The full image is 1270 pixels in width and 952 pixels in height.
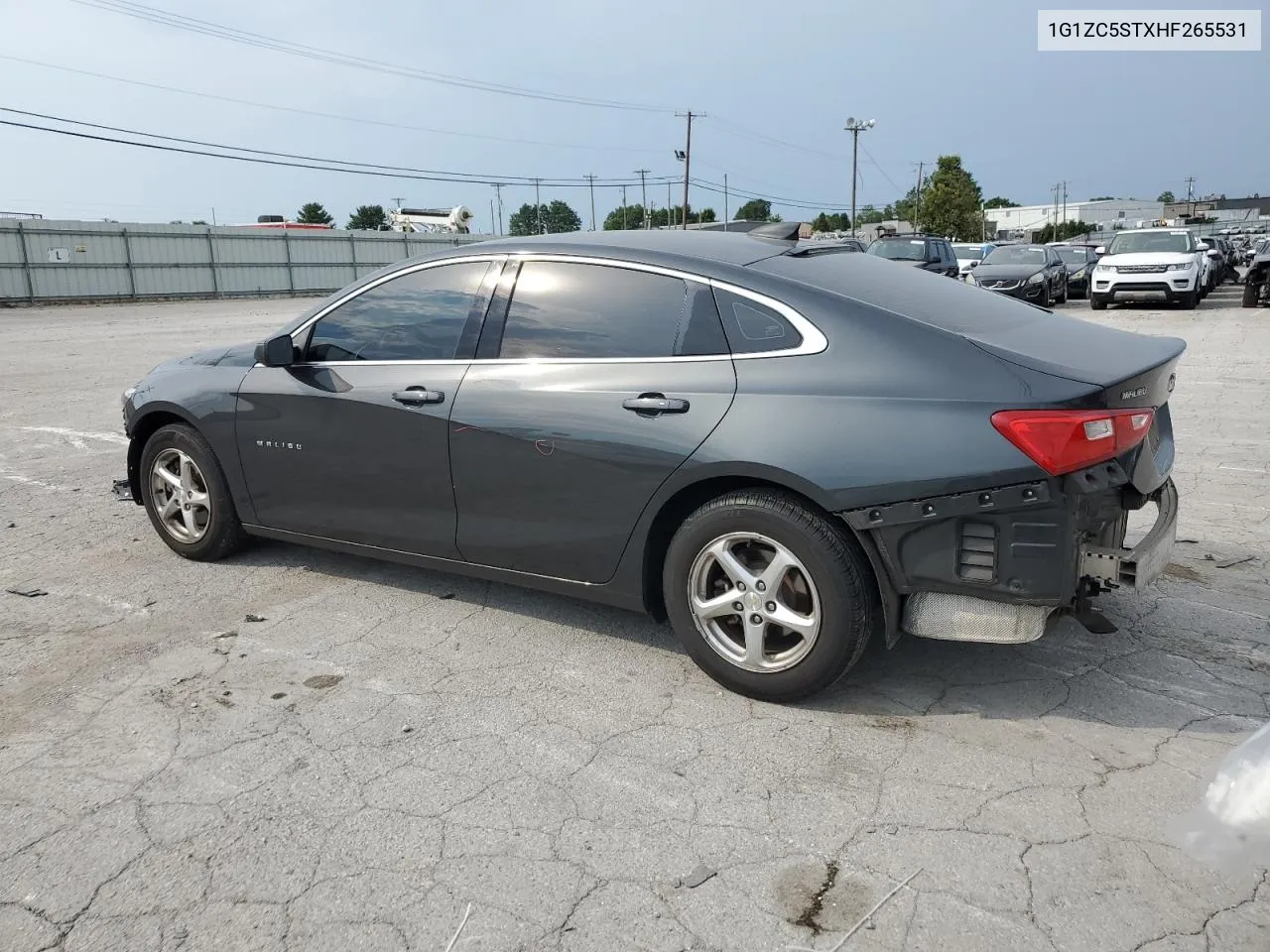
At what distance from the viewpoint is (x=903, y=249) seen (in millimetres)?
23453

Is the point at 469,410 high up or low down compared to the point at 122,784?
up

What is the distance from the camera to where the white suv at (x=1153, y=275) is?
69.2ft

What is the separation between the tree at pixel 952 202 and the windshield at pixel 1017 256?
176 ft

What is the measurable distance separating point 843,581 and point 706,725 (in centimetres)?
A: 69

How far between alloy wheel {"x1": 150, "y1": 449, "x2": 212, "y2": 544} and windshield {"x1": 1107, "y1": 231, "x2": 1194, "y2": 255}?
21.7 m

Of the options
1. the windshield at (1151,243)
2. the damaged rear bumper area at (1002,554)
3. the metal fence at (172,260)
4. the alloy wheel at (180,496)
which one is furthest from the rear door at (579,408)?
the metal fence at (172,260)

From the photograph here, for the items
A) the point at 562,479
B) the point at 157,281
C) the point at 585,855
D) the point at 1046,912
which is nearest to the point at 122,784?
the point at 585,855

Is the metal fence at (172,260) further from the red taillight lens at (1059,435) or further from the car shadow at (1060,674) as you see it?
the red taillight lens at (1059,435)

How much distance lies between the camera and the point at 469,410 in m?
4.11

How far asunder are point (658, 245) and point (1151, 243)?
71.7ft

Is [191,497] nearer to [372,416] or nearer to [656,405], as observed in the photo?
[372,416]

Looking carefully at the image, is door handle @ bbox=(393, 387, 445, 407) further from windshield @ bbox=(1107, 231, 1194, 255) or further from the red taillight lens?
windshield @ bbox=(1107, 231, 1194, 255)

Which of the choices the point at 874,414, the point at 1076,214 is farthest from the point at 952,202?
the point at 874,414

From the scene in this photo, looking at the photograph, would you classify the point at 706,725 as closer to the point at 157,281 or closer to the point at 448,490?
the point at 448,490
